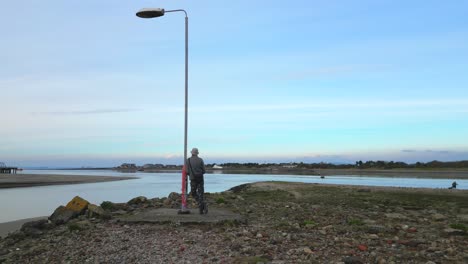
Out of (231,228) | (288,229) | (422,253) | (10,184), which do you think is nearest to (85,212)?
(231,228)

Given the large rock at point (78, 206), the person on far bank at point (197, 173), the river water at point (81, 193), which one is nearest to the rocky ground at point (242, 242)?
the large rock at point (78, 206)

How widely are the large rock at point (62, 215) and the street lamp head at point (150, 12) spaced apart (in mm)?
7378

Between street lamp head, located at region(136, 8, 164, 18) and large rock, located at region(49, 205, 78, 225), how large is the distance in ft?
24.2

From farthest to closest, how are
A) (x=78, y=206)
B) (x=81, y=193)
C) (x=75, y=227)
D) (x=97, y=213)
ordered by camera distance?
(x=81, y=193), (x=78, y=206), (x=97, y=213), (x=75, y=227)

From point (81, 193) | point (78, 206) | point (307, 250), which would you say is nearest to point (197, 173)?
point (78, 206)

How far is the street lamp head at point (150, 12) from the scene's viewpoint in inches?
544

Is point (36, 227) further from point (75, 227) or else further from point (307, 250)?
point (307, 250)

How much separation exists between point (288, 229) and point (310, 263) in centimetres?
356

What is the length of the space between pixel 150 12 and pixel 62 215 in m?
7.73

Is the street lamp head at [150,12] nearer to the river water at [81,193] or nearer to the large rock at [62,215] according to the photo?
the large rock at [62,215]

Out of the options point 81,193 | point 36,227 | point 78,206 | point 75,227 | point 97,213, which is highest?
point 78,206

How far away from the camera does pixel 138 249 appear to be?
1028cm

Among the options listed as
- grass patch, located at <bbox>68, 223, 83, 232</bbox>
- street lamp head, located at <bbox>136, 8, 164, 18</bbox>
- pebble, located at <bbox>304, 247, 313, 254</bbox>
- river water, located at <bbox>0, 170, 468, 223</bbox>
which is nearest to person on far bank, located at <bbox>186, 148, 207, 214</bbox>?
grass patch, located at <bbox>68, 223, 83, 232</bbox>

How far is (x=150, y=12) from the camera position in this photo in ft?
45.6
